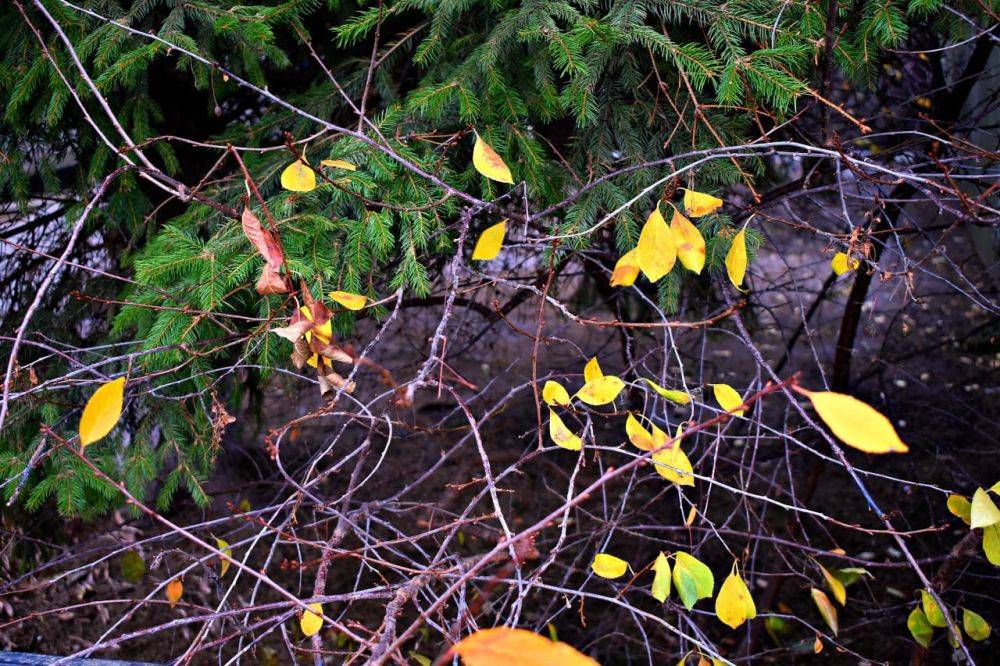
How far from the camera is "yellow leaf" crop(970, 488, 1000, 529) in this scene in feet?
4.93

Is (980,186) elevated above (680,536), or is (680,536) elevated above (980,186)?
(980,186)

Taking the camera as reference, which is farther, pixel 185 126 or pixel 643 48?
pixel 185 126

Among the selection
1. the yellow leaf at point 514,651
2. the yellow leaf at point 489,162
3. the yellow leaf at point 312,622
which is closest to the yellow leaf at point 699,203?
the yellow leaf at point 489,162

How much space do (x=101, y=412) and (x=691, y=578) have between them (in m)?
1.15

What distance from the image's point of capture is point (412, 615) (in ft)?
10.9

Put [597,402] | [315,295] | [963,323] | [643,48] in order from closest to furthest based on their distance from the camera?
[597,402] < [315,295] < [643,48] < [963,323]

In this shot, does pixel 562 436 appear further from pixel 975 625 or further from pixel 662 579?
pixel 975 625

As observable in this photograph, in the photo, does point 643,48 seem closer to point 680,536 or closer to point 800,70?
point 800,70

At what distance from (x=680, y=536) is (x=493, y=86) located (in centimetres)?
197

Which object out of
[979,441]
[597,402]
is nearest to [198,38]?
[597,402]

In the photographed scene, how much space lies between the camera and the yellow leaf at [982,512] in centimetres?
150

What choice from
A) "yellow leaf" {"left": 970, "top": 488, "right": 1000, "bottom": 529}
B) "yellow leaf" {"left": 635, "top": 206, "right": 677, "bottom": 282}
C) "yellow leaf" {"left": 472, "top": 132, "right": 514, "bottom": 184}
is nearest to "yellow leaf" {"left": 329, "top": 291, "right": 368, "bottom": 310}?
"yellow leaf" {"left": 472, "top": 132, "right": 514, "bottom": 184}

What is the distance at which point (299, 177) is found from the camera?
1.69m

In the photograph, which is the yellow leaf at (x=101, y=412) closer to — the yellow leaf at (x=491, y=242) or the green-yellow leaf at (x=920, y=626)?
the yellow leaf at (x=491, y=242)
